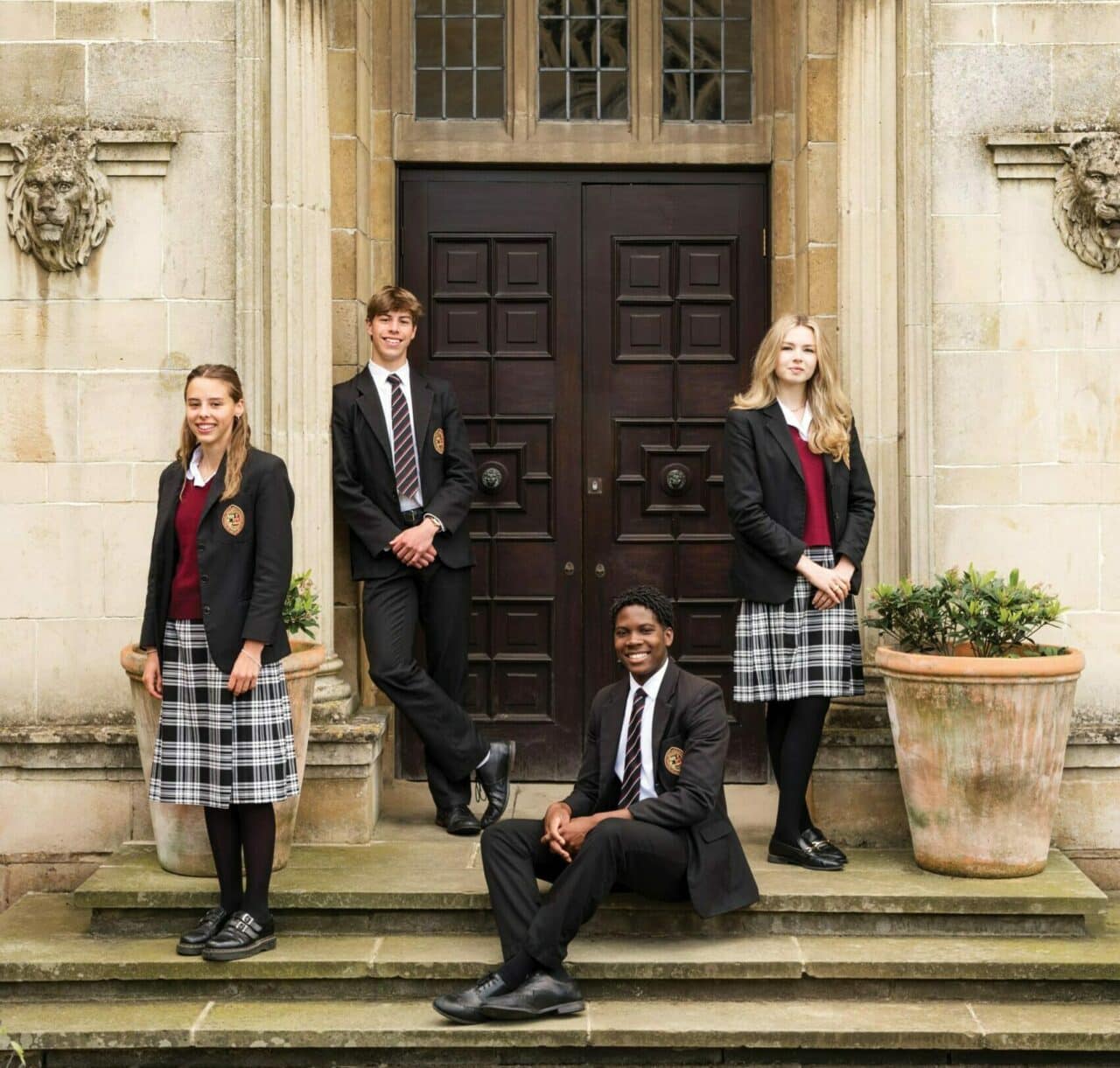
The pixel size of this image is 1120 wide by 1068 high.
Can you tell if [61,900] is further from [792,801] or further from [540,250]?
[540,250]

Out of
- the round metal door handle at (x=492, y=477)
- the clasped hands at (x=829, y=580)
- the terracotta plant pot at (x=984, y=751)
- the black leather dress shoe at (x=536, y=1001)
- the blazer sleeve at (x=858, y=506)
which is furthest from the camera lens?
the round metal door handle at (x=492, y=477)

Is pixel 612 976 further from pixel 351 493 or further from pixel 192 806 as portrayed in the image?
pixel 351 493

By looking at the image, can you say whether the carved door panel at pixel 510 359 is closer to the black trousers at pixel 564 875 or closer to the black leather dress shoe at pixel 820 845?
the black leather dress shoe at pixel 820 845

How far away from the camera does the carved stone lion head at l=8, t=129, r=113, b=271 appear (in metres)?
6.88

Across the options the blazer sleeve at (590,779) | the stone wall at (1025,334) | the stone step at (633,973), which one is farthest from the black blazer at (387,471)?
the stone wall at (1025,334)

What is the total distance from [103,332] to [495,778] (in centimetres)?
252

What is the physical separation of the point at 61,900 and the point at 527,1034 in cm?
244

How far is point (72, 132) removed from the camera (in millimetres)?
6949

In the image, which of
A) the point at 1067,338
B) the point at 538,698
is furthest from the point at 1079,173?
the point at 538,698

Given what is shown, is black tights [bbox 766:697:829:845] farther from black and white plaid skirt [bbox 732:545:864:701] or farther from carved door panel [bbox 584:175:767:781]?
carved door panel [bbox 584:175:767:781]

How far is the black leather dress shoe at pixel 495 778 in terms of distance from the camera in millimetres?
6938

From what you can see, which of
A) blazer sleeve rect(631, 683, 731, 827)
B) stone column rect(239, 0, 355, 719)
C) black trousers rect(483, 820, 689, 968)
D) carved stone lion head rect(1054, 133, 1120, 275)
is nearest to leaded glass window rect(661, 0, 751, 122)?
carved stone lion head rect(1054, 133, 1120, 275)

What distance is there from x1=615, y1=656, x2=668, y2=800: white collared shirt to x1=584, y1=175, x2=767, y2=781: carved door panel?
2.10 metres

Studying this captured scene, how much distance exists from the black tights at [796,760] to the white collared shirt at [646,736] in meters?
0.82
